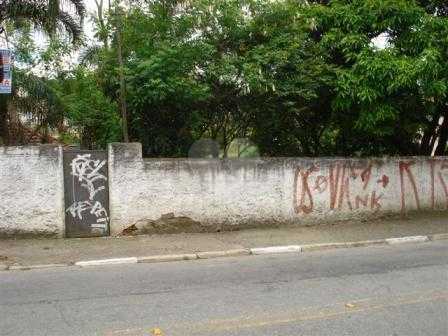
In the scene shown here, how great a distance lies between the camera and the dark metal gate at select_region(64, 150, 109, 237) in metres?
10.3

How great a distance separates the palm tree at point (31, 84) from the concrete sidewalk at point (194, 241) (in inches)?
149

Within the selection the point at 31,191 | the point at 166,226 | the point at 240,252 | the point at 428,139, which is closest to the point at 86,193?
the point at 31,191

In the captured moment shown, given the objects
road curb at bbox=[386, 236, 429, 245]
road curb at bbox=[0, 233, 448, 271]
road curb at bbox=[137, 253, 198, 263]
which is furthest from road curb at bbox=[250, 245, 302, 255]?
road curb at bbox=[386, 236, 429, 245]

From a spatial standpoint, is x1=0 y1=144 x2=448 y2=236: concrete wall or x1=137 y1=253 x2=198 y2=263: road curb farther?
x1=0 y1=144 x2=448 y2=236: concrete wall

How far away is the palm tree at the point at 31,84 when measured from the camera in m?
12.4

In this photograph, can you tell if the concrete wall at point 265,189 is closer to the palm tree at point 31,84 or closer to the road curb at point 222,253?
the road curb at point 222,253

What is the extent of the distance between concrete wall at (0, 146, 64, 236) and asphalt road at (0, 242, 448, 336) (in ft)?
7.36

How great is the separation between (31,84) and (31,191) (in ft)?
12.6

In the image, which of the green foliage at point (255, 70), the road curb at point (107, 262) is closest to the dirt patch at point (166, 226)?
the green foliage at point (255, 70)

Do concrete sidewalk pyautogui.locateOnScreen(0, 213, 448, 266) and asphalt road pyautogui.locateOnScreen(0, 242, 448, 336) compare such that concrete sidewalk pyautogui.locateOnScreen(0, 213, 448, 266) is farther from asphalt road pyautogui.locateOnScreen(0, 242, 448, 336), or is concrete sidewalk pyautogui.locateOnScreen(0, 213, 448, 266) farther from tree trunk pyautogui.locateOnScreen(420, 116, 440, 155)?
tree trunk pyautogui.locateOnScreen(420, 116, 440, 155)

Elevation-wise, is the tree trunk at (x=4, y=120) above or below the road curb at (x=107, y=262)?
above

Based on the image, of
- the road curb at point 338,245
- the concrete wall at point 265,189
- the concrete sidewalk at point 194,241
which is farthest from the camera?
the concrete wall at point 265,189

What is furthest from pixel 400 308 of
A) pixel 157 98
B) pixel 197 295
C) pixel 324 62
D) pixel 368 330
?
pixel 324 62

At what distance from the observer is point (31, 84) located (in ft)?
42.0
